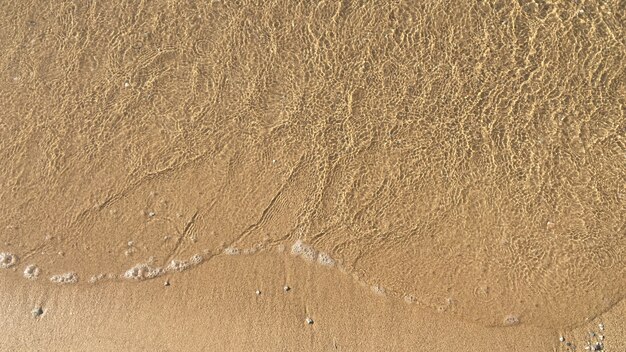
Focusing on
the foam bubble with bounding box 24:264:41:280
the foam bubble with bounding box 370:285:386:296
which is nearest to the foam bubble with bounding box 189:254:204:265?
the foam bubble with bounding box 24:264:41:280

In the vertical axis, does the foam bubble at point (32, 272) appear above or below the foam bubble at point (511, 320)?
below

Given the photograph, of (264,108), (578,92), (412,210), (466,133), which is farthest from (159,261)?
(578,92)

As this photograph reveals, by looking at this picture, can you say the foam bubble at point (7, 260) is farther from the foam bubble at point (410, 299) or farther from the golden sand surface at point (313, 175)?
the foam bubble at point (410, 299)

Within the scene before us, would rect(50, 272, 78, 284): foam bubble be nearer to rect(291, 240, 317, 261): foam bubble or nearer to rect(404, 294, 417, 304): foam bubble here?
rect(291, 240, 317, 261): foam bubble

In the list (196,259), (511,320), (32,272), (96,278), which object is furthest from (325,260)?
(32,272)

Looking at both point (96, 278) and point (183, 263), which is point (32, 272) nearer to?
point (96, 278)

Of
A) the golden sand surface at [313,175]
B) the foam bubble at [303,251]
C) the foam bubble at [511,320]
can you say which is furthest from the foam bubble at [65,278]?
Result: the foam bubble at [511,320]

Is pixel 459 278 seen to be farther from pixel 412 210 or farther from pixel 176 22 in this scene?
pixel 176 22
